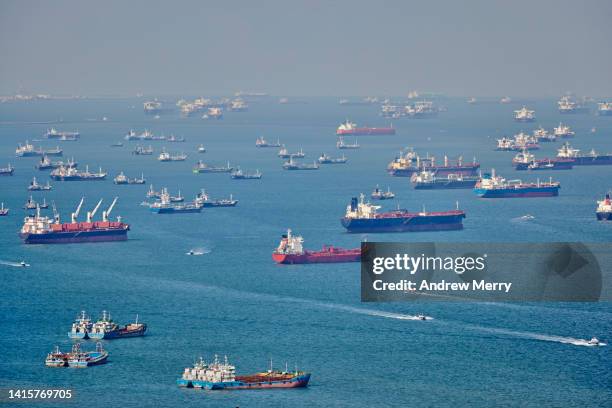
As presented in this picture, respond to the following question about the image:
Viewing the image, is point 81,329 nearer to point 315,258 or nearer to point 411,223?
point 315,258

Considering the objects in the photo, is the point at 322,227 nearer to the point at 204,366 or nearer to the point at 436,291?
the point at 436,291

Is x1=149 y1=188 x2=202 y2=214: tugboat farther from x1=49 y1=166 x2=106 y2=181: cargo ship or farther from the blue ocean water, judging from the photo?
x1=49 y1=166 x2=106 y2=181: cargo ship

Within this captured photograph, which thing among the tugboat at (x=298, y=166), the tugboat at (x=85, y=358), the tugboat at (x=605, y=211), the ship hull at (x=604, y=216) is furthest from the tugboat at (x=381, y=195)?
the tugboat at (x=85, y=358)

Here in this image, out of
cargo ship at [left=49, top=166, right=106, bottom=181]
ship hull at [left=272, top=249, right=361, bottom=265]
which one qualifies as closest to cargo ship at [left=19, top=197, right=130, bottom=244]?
ship hull at [left=272, top=249, right=361, bottom=265]

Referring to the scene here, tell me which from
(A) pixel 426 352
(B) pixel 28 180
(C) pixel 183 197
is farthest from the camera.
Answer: (B) pixel 28 180

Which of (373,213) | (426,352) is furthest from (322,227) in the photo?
(426,352)

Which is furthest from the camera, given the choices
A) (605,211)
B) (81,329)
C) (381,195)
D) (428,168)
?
(428,168)

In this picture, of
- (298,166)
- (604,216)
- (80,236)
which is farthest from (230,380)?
(298,166)
